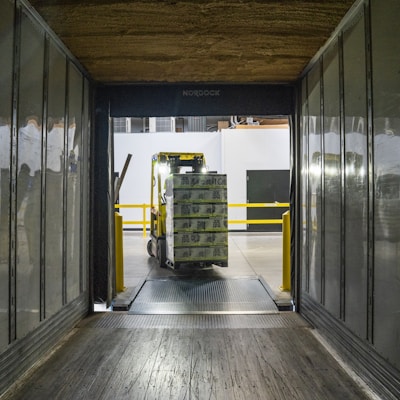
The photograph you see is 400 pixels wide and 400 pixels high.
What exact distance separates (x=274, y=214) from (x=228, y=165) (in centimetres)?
271

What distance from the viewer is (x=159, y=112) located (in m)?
4.80

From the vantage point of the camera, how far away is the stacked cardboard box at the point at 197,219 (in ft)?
21.0

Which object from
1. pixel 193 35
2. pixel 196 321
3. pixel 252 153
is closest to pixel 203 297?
pixel 196 321

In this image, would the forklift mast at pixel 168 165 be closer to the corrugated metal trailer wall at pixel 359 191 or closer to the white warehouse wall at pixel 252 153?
the corrugated metal trailer wall at pixel 359 191

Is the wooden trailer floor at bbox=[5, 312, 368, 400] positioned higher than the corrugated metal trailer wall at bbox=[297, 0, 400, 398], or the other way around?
the corrugated metal trailer wall at bbox=[297, 0, 400, 398]

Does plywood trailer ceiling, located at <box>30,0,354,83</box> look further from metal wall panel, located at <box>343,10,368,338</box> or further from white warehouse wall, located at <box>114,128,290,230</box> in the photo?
white warehouse wall, located at <box>114,128,290,230</box>

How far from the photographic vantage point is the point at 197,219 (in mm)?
6461

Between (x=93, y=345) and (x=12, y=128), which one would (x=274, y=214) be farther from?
(x=12, y=128)

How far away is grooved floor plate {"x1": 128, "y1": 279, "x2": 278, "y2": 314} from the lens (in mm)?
4587

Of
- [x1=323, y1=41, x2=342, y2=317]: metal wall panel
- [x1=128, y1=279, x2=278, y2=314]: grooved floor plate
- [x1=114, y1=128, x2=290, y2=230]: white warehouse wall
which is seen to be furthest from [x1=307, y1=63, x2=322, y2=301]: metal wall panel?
[x1=114, y1=128, x2=290, y2=230]: white warehouse wall

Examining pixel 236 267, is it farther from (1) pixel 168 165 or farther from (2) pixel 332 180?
(2) pixel 332 180

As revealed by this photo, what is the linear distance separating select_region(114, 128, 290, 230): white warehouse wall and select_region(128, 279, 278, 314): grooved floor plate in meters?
7.93

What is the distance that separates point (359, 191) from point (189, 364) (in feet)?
6.88

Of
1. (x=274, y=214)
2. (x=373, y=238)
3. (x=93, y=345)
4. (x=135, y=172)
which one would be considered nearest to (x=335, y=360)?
(x=373, y=238)
